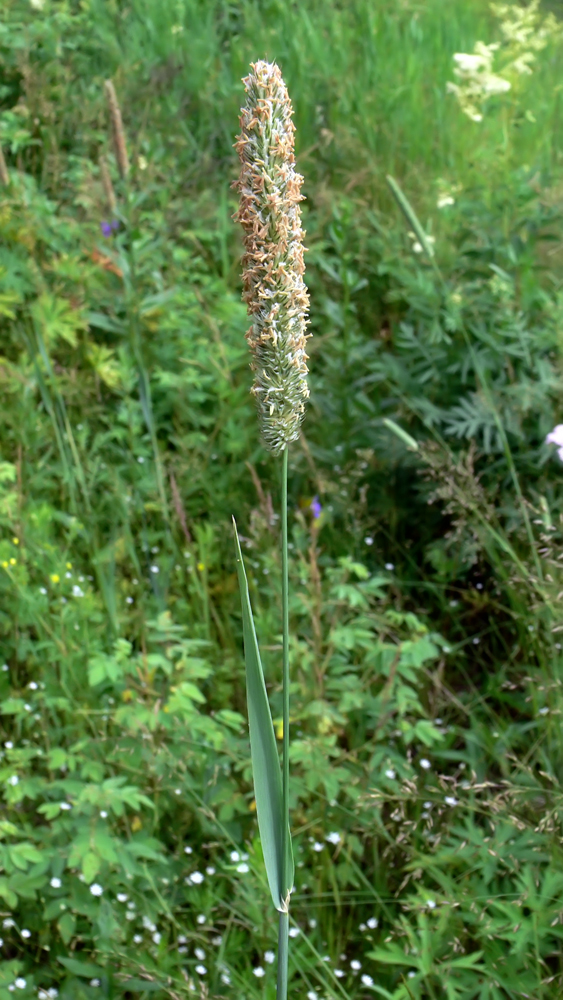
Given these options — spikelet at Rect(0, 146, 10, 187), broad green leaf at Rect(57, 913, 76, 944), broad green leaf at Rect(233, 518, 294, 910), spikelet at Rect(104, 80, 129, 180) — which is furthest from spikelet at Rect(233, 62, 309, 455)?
spikelet at Rect(0, 146, 10, 187)

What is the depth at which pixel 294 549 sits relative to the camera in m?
2.40

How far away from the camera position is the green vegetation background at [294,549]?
1495 mm

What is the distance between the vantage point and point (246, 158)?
82 cm

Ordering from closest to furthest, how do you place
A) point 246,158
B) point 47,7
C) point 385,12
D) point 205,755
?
point 246,158, point 205,755, point 47,7, point 385,12

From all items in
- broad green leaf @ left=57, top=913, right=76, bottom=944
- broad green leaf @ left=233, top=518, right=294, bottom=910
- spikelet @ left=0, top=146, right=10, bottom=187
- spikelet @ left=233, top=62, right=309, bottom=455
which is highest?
spikelet @ left=233, top=62, right=309, bottom=455

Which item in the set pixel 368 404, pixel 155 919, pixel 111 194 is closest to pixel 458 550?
pixel 368 404

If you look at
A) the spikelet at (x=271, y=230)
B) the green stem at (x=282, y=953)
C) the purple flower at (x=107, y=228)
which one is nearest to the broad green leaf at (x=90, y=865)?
the green stem at (x=282, y=953)

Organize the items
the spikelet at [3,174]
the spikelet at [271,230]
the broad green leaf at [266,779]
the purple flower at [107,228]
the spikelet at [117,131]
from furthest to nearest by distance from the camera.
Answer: the purple flower at [107,228] → the spikelet at [3,174] → the spikelet at [117,131] → the broad green leaf at [266,779] → the spikelet at [271,230]

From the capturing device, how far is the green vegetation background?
58.9 inches

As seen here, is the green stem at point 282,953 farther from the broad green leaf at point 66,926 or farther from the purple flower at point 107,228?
the purple flower at point 107,228

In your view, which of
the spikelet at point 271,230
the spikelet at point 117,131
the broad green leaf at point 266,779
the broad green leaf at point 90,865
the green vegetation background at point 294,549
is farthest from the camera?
the spikelet at point 117,131

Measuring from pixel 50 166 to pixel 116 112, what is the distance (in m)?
1.16

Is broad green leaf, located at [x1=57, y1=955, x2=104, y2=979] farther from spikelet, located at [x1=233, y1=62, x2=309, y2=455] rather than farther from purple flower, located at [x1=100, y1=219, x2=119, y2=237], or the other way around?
purple flower, located at [x1=100, y1=219, x2=119, y2=237]

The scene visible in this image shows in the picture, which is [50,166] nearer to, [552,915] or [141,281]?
[141,281]
